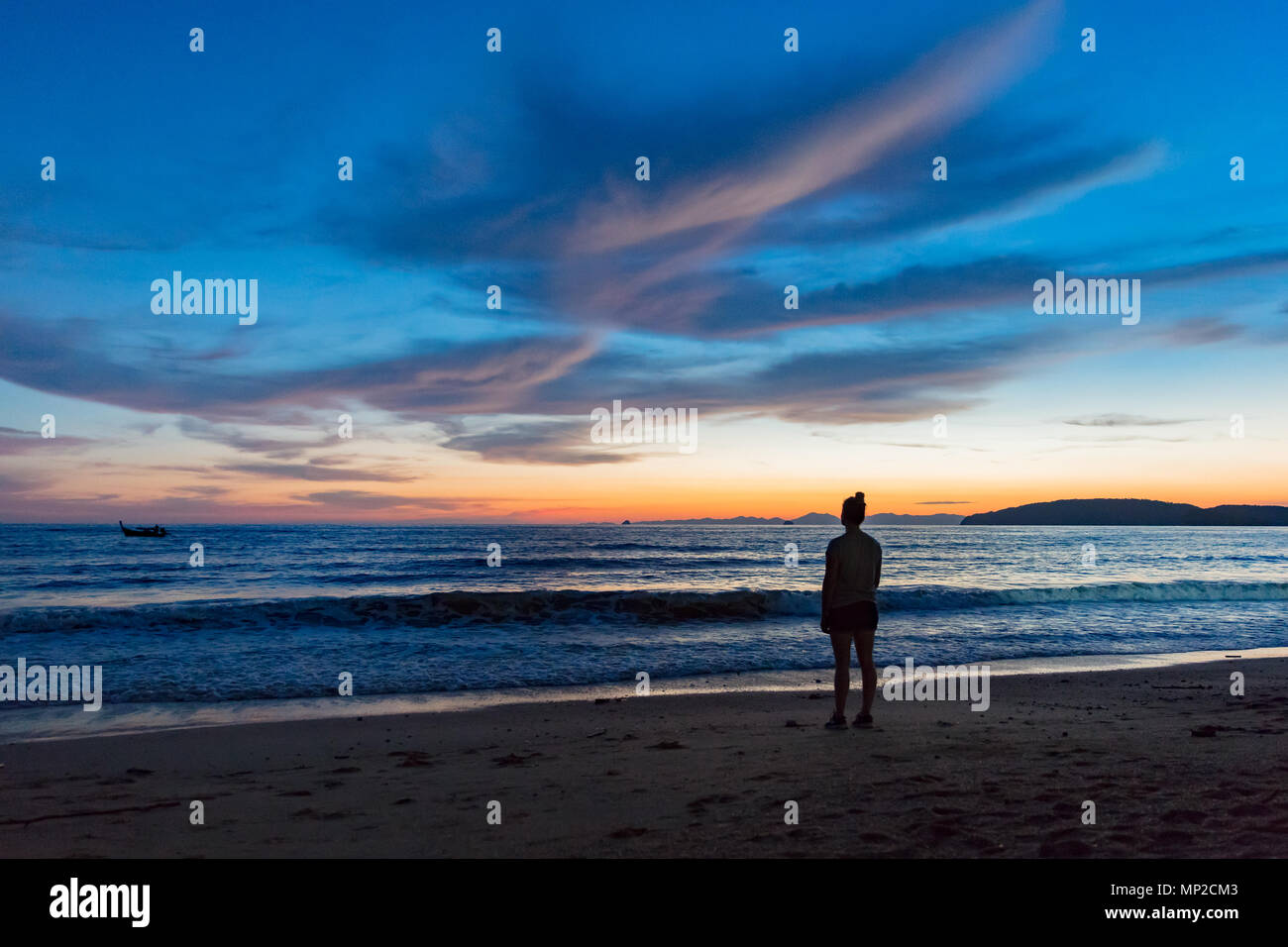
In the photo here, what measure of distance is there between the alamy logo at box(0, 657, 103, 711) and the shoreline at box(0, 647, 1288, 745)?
0.53 metres

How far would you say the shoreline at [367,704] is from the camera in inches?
389

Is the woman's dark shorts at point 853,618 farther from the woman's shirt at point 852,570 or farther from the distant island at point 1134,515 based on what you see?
the distant island at point 1134,515

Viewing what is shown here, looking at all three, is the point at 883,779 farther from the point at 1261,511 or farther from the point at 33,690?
the point at 1261,511

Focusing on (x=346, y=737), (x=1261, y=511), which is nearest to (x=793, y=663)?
(x=346, y=737)

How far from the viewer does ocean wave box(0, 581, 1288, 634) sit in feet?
67.8

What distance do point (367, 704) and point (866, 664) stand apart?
7355 millimetres

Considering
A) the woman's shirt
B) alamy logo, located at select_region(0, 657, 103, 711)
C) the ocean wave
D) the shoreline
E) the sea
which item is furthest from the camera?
the ocean wave

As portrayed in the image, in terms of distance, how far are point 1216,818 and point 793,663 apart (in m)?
10.3

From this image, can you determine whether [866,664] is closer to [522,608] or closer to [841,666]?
[841,666]

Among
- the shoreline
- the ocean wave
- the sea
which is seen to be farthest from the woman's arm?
the ocean wave

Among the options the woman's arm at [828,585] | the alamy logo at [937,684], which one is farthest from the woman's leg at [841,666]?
the alamy logo at [937,684]

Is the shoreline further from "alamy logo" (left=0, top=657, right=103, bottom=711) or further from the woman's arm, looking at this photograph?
the woman's arm
